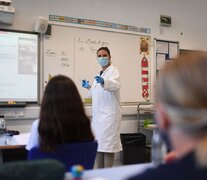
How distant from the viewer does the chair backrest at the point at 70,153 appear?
1.43 m

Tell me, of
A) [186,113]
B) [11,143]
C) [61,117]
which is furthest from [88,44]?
[186,113]

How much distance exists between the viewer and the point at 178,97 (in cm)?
63

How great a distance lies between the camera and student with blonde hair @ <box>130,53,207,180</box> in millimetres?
612

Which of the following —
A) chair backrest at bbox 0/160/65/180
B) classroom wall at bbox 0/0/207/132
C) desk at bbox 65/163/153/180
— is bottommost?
desk at bbox 65/163/153/180

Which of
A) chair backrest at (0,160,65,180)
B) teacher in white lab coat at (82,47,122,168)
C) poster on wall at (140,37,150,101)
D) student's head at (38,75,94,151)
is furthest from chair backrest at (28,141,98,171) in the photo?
poster on wall at (140,37,150,101)

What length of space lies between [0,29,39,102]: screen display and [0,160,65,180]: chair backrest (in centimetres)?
243

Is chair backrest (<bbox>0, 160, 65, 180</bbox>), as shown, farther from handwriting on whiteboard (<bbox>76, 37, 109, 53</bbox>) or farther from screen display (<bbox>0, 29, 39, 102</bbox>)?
handwriting on whiteboard (<bbox>76, 37, 109, 53</bbox>)

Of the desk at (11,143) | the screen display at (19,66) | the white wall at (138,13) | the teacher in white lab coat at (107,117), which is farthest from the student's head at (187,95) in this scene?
the white wall at (138,13)

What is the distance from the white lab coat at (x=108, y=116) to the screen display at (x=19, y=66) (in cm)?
77

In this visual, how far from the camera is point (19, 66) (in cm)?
324

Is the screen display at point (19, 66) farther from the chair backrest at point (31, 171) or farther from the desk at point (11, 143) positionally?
the chair backrest at point (31, 171)

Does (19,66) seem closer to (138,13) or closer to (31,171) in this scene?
(138,13)

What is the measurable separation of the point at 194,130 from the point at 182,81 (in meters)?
0.11

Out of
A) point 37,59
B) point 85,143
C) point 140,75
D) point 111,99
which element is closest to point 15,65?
point 37,59
